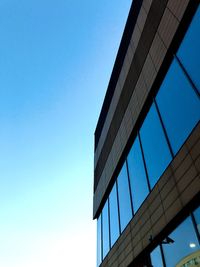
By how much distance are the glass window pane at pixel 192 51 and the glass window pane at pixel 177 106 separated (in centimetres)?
33

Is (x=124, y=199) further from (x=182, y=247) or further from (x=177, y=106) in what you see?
(x=177, y=106)

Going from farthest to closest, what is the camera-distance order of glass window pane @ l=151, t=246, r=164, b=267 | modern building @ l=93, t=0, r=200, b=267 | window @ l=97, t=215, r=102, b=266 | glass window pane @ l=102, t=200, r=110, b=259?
window @ l=97, t=215, r=102, b=266 → glass window pane @ l=102, t=200, r=110, b=259 → glass window pane @ l=151, t=246, r=164, b=267 → modern building @ l=93, t=0, r=200, b=267

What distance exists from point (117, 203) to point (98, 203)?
4.44 m

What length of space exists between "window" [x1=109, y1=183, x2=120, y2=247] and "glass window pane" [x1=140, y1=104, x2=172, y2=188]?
4458mm

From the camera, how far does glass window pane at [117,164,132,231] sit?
448 inches

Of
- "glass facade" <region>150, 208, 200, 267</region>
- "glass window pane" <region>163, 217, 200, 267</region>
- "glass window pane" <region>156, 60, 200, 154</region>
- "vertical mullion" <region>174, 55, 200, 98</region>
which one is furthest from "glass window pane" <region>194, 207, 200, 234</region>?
"vertical mullion" <region>174, 55, 200, 98</region>

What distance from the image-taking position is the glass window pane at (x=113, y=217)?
41.7 ft

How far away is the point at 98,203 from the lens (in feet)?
57.3

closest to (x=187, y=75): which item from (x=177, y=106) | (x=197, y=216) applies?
(x=177, y=106)

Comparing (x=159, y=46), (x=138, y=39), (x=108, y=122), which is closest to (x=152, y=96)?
(x=159, y=46)

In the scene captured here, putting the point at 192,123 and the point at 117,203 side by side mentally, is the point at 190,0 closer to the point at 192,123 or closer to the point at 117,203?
the point at 192,123

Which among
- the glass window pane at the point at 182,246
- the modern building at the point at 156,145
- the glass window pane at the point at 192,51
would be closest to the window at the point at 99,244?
the modern building at the point at 156,145

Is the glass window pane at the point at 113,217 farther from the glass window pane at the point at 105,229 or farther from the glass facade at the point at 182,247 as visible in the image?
the glass facade at the point at 182,247

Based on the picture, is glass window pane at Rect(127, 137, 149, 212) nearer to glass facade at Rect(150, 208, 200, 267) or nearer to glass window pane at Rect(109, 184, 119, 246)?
glass facade at Rect(150, 208, 200, 267)
